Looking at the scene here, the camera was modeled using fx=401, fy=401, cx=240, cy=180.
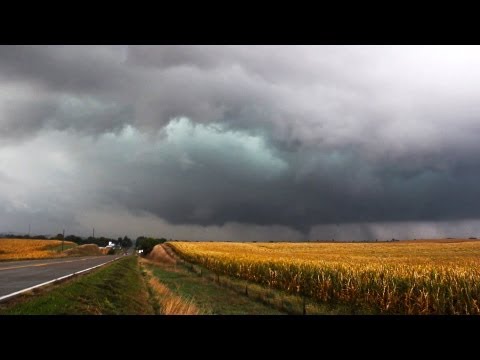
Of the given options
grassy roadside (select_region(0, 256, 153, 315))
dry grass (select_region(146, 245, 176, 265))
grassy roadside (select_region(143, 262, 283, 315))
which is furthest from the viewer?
dry grass (select_region(146, 245, 176, 265))

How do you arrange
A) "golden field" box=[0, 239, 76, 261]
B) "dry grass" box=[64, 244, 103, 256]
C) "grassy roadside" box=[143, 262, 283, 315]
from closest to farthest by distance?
"grassy roadside" box=[143, 262, 283, 315] < "golden field" box=[0, 239, 76, 261] < "dry grass" box=[64, 244, 103, 256]

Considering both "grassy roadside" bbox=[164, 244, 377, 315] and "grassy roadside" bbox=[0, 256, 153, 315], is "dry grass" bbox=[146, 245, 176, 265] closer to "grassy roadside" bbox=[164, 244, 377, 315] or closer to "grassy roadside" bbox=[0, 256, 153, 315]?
"grassy roadside" bbox=[164, 244, 377, 315]

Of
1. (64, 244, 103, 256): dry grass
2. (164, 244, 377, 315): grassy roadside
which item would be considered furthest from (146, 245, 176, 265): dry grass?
(164, 244, 377, 315): grassy roadside

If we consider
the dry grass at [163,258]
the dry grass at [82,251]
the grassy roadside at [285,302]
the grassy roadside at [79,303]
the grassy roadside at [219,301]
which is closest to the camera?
the grassy roadside at [79,303]

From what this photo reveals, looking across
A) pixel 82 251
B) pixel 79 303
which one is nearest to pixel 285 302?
pixel 79 303

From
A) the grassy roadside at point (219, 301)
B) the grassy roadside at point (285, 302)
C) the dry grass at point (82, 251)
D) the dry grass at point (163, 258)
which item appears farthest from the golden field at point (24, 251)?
the grassy roadside at point (285, 302)

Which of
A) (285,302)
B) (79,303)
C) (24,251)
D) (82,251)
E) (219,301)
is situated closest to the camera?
(79,303)

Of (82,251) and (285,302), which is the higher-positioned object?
(285,302)

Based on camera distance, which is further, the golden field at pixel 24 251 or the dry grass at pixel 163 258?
the golden field at pixel 24 251

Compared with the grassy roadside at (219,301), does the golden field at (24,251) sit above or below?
above

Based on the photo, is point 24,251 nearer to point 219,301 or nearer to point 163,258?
point 163,258

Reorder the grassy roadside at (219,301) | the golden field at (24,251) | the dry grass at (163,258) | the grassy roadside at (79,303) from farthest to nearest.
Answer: the golden field at (24,251) < the dry grass at (163,258) < the grassy roadside at (219,301) < the grassy roadside at (79,303)

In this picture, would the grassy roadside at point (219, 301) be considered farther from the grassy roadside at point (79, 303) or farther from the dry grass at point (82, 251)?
the dry grass at point (82, 251)
